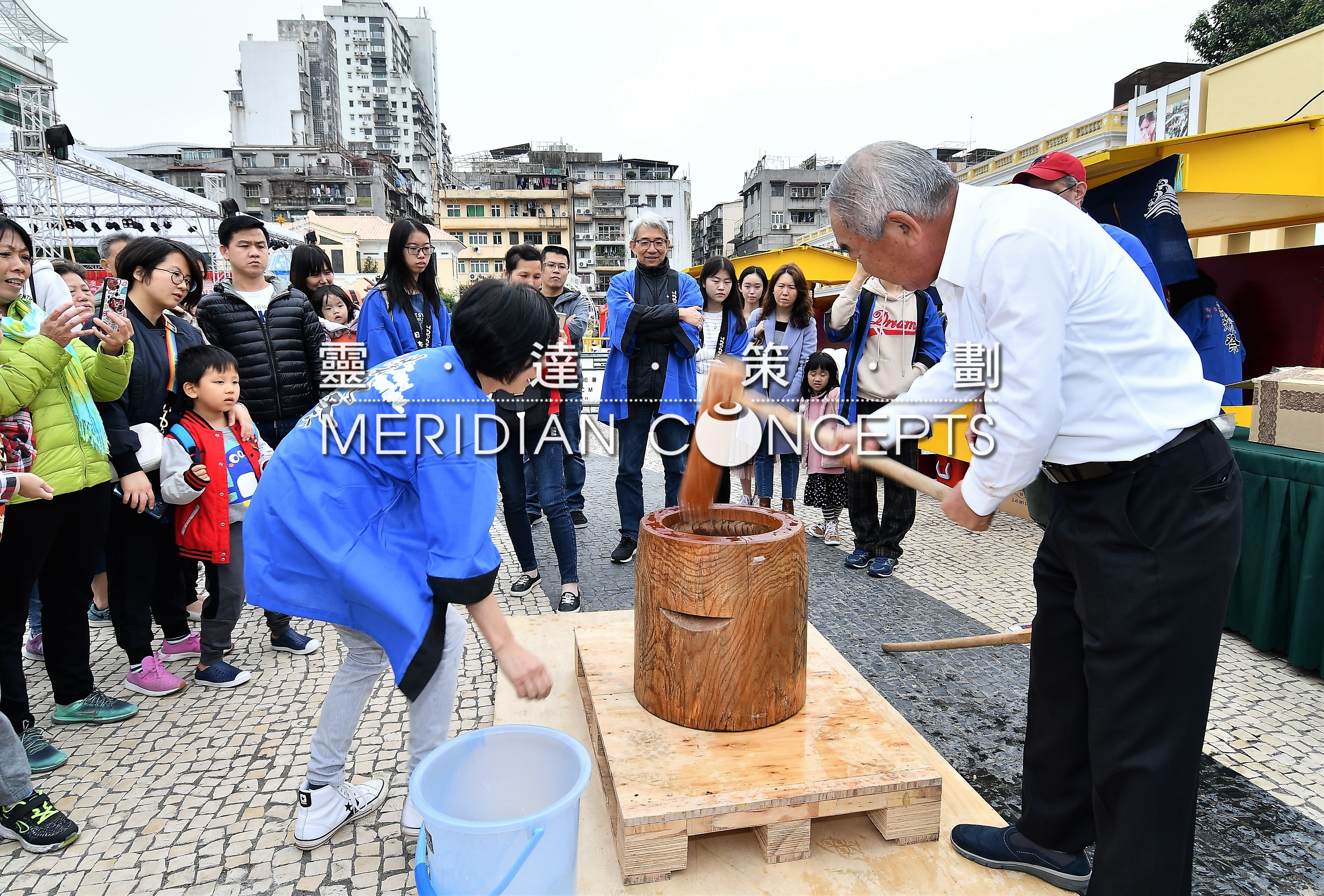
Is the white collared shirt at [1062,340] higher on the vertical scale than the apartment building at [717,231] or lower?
lower

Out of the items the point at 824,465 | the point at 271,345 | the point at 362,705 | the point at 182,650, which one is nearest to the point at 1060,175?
the point at 824,465

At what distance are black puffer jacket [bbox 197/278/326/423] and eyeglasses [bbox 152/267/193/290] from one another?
0.38m

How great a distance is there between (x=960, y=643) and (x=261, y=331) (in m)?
3.87

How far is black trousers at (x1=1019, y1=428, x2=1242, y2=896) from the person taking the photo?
1.60 m

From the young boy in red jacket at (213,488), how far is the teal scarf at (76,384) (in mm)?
312

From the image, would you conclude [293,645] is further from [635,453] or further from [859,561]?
[859,561]

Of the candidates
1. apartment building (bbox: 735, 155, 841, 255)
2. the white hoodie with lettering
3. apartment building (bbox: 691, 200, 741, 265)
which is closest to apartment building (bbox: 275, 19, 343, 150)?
apartment building (bbox: 691, 200, 741, 265)

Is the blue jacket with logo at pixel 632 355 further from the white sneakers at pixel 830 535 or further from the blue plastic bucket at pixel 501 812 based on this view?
the blue plastic bucket at pixel 501 812

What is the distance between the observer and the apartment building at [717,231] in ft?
236

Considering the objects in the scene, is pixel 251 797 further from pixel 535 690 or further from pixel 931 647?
pixel 931 647

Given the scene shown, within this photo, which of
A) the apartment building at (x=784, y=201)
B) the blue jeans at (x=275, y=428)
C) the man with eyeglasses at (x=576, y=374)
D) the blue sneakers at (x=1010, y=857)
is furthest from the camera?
the apartment building at (x=784, y=201)

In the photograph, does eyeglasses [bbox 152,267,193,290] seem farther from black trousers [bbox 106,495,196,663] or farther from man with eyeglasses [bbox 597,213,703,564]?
man with eyeglasses [bbox 597,213,703,564]

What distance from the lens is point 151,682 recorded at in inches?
125

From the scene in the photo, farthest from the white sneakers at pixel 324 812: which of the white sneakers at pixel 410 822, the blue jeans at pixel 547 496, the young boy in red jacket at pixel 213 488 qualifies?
the blue jeans at pixel 547 496
